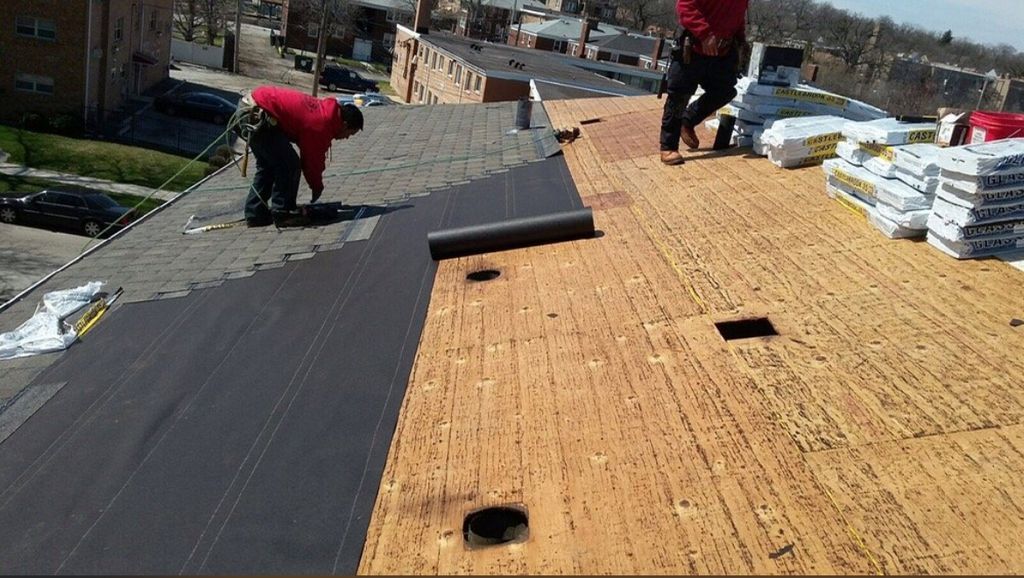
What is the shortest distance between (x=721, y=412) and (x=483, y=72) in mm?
29294

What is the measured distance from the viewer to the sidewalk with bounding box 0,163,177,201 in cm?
2419

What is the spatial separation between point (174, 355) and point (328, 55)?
60632 mm

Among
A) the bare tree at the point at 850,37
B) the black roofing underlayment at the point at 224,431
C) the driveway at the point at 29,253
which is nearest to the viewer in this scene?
the black roofing underlayment at the point at 224,431

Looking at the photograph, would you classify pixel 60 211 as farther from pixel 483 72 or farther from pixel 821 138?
pixel 821 138

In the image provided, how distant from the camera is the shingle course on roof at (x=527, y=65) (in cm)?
3053

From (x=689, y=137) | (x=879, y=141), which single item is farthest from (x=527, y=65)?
(x=879, y=141)

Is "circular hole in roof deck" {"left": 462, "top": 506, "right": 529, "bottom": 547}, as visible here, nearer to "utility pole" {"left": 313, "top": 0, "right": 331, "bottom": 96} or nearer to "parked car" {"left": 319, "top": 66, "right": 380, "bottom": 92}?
"utility pole" {"left": 313, "top": 0, "right": 331, "bottom": 96}

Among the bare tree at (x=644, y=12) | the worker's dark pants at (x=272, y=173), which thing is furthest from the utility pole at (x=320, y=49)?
the bare tree at (x=644, y=12)

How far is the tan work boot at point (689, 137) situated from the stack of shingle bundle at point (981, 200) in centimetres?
344

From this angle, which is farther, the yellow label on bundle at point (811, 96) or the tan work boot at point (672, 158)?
the yellow label on bundle at point (811, 96)

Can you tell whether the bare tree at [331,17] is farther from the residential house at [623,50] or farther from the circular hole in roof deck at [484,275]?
the circular hole in roof deck at [484,275]

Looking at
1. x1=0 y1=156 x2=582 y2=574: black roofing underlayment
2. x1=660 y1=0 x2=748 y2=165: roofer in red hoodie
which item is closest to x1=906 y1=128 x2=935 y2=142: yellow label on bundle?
x1=660 y1=0 x2=748 y2=165: roofer in red hoodie

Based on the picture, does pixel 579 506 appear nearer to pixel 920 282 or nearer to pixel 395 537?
pixel 395 537

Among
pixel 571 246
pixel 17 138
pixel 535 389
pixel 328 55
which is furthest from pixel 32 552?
pixel 328 55
